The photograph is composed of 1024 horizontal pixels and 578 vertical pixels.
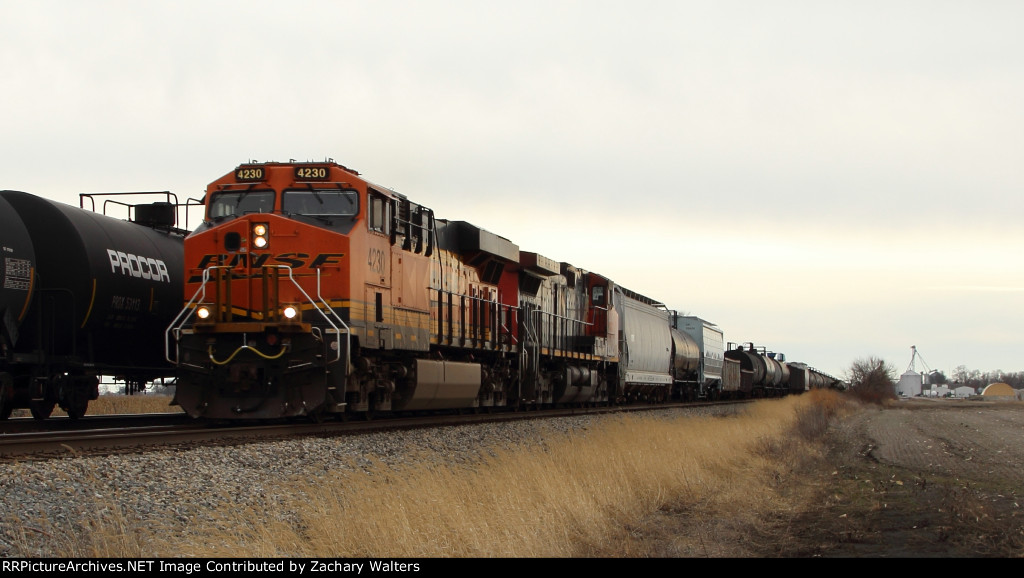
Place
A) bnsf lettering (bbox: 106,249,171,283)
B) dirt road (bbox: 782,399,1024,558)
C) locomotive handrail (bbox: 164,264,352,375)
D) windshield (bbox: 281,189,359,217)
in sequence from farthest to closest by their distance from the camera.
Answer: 1. bnsf lettering (bbox: 106,249,171,283)
2. windshield (bbox: 281,189,359,217)
3. locomotive handrail (bbox: 164,264,352,375)
4. dirt road (bbox: 782,399,1024,558)

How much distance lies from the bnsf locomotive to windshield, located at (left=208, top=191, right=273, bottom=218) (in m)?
0.02

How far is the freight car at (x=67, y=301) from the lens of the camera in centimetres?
1546

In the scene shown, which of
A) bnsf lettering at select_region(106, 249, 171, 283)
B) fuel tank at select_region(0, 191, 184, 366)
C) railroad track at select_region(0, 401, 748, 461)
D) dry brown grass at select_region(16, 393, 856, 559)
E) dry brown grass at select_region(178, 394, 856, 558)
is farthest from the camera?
bnsf lettering at select_region(106, 249, 171, 283)

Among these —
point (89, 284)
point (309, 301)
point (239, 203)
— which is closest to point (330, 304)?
point (309, 301)

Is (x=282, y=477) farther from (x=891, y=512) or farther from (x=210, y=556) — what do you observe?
(x=891, y=512)

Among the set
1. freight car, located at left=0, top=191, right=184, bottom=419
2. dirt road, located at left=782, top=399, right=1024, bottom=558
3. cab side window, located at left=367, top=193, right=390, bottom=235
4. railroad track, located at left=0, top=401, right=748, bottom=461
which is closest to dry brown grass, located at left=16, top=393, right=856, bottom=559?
dirt road, located at left=782, top=399, right=1024, bottom=558

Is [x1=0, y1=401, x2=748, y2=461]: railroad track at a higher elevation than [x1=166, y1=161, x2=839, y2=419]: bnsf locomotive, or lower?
lower

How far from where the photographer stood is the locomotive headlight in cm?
1532

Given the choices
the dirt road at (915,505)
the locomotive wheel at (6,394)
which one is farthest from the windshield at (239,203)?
the dirt road at (915,505)

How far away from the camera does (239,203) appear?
16266 millimetres

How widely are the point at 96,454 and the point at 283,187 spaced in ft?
22.2

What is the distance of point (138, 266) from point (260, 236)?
3.62 meters

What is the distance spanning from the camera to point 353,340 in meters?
Answer: 15.4

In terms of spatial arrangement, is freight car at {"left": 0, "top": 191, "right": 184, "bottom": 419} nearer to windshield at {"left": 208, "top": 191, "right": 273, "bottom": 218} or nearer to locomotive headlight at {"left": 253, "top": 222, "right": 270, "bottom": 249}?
windshield at {"left": 208, "top": 191, "right": 273, "bottom": 218}
